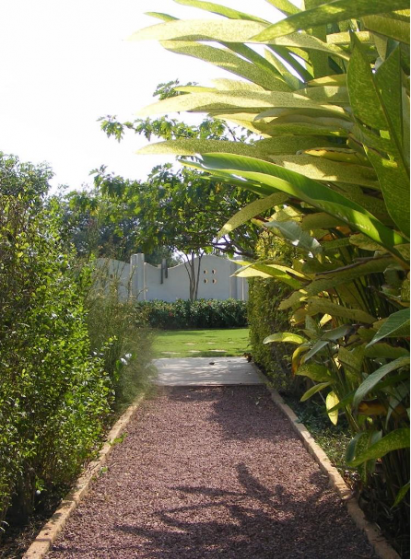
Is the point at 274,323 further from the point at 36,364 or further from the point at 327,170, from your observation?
the point at 327,170

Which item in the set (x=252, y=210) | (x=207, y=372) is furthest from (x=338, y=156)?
(x=207, y=372)

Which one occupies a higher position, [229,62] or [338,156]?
[229,62]

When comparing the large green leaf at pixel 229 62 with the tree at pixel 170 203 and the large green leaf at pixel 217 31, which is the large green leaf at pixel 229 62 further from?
the tree at pixel 170 203

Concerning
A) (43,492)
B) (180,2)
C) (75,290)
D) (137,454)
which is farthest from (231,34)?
(137,454)

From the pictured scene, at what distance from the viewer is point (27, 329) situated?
3.23 meters

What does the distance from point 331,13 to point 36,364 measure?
271 centimetres

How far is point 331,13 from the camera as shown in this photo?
3.88 ft

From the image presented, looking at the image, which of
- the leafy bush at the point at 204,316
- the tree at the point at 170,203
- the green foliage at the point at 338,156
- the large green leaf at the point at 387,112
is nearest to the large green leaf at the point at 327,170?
the green foliage at the point at 338,156

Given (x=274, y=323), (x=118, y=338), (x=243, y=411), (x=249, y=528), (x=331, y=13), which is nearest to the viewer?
(x=331, y=13)

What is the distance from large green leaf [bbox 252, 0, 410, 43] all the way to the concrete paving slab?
702 centimetres

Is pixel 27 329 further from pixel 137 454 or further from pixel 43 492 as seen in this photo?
pixel 137 454

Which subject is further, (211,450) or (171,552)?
(211,450)

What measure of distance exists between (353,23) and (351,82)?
0.99 meters

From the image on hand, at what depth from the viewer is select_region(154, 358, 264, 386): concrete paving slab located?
8484mm
